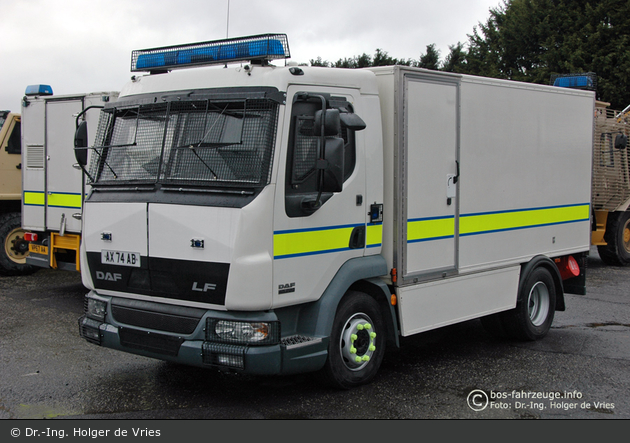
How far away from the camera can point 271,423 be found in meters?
4.94

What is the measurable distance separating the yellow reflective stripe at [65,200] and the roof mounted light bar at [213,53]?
409 cm

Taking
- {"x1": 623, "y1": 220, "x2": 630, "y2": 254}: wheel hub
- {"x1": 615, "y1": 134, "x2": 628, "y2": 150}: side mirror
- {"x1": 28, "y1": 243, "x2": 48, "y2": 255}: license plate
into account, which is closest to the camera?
{"x1": 28, "y1": 243, "x2": 48, "y2": 255}: license plate

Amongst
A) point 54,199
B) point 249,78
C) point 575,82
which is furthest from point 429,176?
Answer: point 54,199

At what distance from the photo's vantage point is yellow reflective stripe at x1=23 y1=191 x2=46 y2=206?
10.1 metres

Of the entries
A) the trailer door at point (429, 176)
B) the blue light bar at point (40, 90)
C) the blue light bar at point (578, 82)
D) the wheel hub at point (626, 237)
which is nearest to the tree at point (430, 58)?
the wheel hub at point (626, 237)

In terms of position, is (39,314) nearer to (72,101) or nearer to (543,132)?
(72,101)

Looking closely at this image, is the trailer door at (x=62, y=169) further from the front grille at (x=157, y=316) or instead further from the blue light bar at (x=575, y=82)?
the blue light bar at (x=575, y=82)

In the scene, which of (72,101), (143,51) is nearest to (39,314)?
(72,101)

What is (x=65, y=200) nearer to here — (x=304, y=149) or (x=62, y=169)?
(x=62, y=169)

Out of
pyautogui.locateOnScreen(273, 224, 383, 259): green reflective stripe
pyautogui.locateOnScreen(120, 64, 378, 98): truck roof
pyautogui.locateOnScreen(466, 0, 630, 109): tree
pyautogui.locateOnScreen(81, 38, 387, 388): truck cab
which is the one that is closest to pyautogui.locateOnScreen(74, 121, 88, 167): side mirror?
pyautogui.locateOnScreen(81, 38, 387, 388): truck cab

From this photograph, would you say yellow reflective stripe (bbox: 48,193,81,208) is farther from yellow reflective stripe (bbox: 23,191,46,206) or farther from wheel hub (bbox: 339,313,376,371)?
wheel hub (bbox: 339,313,376,371)

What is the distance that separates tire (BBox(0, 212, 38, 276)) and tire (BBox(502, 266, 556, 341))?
8514mm

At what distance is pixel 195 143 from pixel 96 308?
1.67 metres

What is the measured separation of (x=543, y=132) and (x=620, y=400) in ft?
10.6
